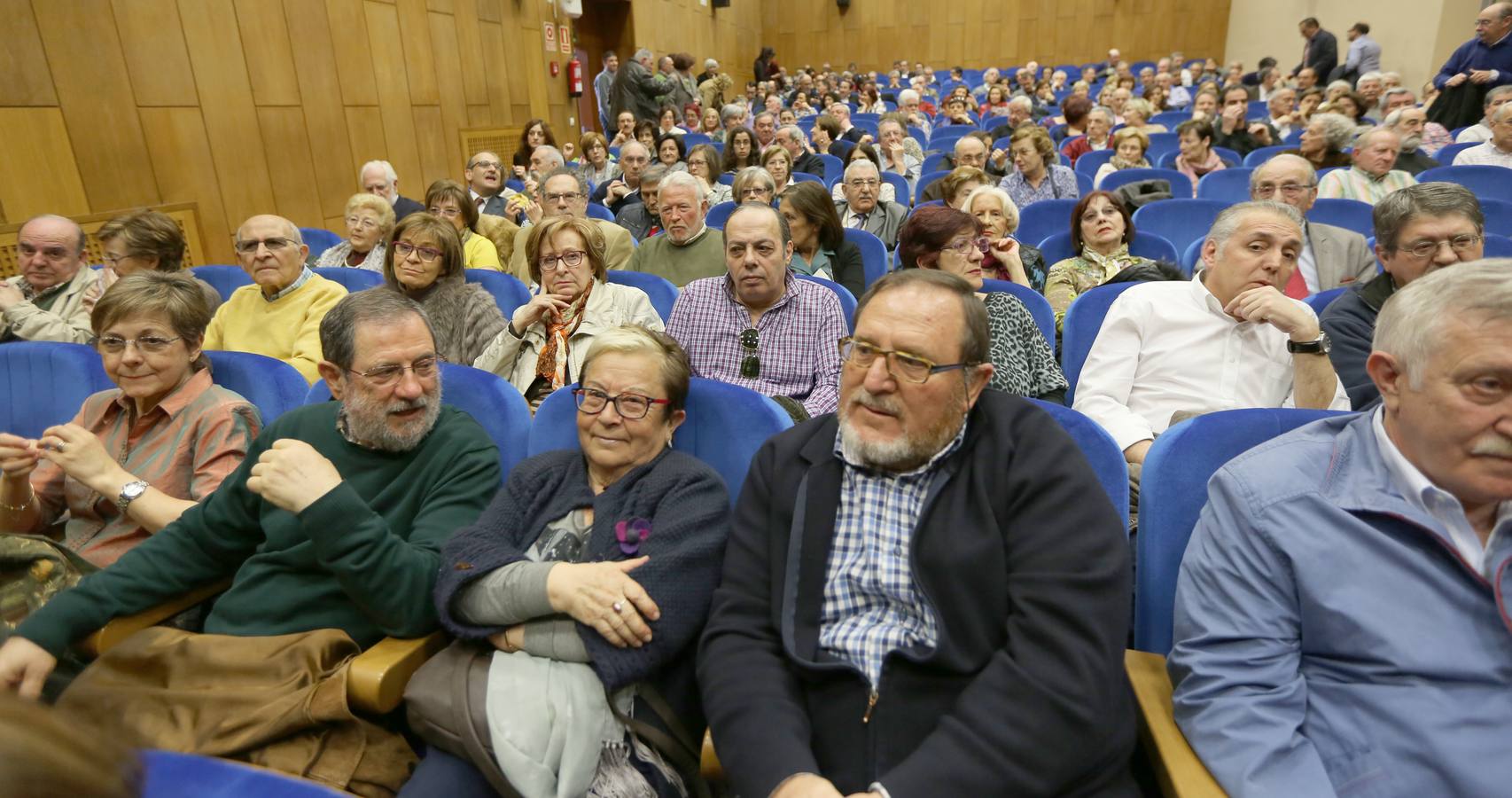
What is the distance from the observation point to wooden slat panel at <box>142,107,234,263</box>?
541cm

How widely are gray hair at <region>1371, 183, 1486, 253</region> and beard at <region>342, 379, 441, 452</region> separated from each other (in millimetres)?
2629

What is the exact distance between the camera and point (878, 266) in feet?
12.4

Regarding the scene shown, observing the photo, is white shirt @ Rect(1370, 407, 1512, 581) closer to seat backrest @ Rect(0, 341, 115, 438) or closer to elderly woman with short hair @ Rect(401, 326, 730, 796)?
elderly woman with short hair @ Rect(401, 326, 730, 796)

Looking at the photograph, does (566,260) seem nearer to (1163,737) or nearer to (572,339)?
(572,339)

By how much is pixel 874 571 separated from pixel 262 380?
1889mm

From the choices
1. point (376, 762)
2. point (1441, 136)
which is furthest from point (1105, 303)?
point (1441, 136)

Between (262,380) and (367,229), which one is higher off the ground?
(367,229)

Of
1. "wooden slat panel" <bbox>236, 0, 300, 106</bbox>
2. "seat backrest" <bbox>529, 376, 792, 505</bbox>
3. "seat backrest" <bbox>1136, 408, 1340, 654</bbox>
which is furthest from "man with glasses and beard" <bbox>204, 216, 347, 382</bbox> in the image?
"wooden slat panel" <bbox>236, 0, 300, 106</bbox>

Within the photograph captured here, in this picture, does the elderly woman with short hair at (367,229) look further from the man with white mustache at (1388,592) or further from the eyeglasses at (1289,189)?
the eyeglasses at (1289,189)

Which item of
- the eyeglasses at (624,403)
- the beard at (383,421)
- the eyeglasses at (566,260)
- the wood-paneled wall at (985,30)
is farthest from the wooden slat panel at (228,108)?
the wood-paneled wall at (985,30)

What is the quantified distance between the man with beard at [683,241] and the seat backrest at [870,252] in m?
0.67

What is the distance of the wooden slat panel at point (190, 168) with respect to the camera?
213 inches

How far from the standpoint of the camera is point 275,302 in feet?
9.91

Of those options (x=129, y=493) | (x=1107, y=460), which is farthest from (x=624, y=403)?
(x=129, y=493)
